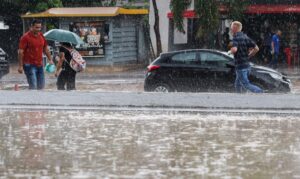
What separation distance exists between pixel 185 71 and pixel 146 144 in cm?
894

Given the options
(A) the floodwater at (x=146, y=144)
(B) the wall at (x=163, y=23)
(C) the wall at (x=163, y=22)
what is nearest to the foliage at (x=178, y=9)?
(C) the wall at (x=163, y=22)

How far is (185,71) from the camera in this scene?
19.0m

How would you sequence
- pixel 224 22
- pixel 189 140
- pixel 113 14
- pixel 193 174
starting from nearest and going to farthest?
pixel 193 174
pixel 189 140
pixel 113 14
pixel 224 22

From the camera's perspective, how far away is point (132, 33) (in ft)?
121

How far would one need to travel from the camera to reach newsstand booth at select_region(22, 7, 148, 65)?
3459cm

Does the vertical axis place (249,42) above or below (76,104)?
above

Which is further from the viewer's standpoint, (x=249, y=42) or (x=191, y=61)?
(x=191, y=61)

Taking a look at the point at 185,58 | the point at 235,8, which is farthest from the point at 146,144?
the point at 235,8

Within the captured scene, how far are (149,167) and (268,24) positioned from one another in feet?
103

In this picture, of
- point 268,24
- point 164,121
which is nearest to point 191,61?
point 164,121

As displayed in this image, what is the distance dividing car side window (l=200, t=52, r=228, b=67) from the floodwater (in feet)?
16.5

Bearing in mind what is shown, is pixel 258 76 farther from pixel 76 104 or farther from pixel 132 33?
pixel 132 33

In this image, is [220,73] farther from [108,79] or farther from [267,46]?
[267,46]

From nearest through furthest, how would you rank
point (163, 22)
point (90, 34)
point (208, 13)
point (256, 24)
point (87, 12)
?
point (208, 13)
point (87, 12)
point (90, 34)
point (256, 24)
point (163, 22)
